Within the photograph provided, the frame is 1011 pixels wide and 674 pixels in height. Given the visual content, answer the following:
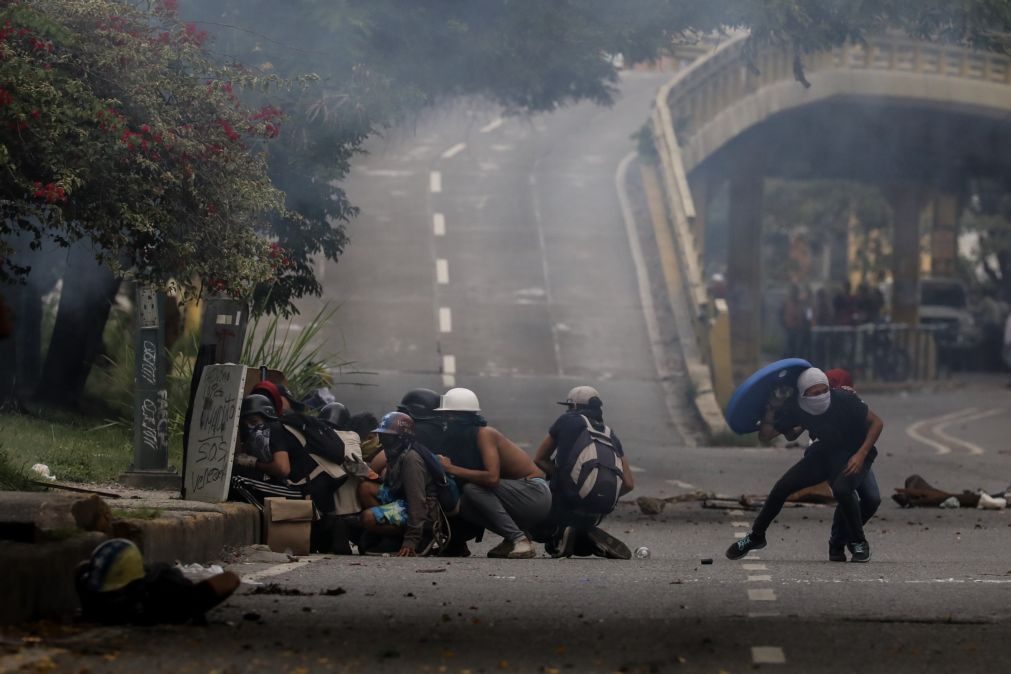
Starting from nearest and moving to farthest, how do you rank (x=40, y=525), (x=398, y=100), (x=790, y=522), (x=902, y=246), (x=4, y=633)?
(x=4, y=633) → (x=40, y=525) → (x=790, y=522) → (x=398, y=100) → (x=902, y=246)

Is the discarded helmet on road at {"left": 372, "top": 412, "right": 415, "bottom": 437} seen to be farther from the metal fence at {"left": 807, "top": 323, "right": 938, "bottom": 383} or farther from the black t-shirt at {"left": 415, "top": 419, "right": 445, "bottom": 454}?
the metal fence at {"left": 807, "top": 323, "right": 938, "bottom": 383}

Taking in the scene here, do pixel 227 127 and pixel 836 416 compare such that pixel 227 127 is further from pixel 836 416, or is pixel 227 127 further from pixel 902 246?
pixel 902 246

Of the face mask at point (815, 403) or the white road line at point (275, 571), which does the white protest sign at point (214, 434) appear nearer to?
the white road line at point (275, 571)

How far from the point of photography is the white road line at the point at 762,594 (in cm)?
816

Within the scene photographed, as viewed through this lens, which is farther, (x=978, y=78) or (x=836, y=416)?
(x=978, y=78)

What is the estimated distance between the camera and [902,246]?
38250mm

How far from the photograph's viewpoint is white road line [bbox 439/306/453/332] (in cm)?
2633

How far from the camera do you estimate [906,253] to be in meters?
37.9

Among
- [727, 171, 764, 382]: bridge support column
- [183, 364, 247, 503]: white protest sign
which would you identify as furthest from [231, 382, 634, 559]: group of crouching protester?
[727, 171, 764, 382]: bridge support column

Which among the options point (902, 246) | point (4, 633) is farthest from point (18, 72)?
point (902, 246)

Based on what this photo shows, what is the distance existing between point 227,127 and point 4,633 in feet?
16.6

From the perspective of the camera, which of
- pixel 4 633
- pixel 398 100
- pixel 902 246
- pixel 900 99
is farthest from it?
pixel 902 246

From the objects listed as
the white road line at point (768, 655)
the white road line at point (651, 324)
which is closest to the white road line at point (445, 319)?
the white road line at point (651, 324)

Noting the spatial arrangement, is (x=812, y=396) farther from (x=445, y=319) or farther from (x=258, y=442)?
(x=445, y=319)
